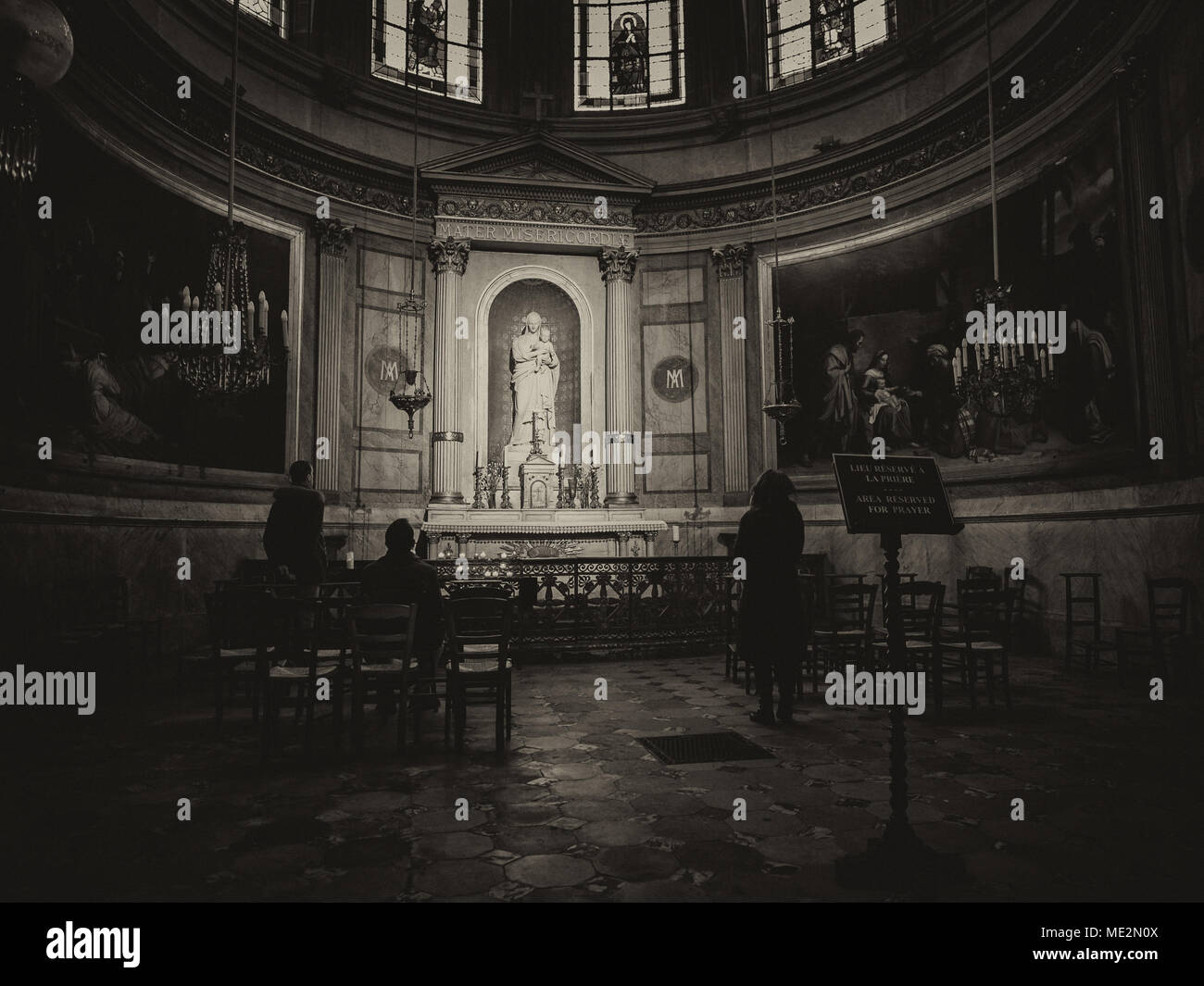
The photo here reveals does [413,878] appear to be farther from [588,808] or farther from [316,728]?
[316,728]

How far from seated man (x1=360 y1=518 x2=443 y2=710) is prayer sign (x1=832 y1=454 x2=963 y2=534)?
3.22m

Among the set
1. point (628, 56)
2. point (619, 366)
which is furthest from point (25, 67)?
point (628, 56)

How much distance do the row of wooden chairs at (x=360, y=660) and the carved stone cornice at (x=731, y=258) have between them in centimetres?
1077

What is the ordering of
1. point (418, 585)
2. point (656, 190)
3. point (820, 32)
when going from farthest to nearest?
point (656, 190) < point (820, 32) < point (418, 585)

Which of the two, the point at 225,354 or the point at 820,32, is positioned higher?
the point at 820,32

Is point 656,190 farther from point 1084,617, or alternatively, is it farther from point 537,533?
point 1084,617

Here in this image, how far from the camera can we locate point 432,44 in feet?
50.0

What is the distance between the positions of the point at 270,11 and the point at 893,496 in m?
14.3

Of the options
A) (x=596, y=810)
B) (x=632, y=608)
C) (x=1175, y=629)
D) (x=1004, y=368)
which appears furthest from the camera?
(x=632, y=608)

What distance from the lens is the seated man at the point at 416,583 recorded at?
5.70 meters

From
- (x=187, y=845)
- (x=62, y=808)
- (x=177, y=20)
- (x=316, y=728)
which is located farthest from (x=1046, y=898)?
(x=177, y=20)

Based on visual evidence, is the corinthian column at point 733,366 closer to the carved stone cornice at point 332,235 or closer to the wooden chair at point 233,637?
the carved stone cornice at point 332,235

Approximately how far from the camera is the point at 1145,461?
28.1 feet

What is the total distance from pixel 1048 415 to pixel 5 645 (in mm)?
11371
